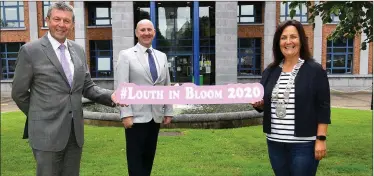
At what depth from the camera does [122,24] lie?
26609 mm

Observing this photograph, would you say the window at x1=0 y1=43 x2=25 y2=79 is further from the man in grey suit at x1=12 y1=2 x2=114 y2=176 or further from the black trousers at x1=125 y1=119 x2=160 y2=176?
the man in grey suit at x1=12 y1=2 x2=114 y2=176

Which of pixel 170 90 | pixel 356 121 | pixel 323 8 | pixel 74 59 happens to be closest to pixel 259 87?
pixel 170 90

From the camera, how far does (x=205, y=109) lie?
40.2 ft

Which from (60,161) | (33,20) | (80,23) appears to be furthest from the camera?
(33,20)

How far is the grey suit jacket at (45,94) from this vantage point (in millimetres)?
3080

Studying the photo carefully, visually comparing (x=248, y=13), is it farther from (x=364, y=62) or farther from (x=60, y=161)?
(x=60, y=161)

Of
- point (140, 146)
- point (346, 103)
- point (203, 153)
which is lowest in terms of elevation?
point (346, 103)

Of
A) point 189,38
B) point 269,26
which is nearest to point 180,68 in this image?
point 189,38

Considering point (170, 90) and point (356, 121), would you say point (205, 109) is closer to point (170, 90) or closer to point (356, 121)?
point (356, 121)

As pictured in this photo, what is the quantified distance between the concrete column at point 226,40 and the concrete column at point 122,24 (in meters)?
6.22

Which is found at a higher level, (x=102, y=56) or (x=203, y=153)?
(x=102, y=56)

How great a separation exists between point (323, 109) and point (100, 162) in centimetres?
455

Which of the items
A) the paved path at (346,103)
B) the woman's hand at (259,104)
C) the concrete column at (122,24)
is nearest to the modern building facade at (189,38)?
the concrete column at (122,24)

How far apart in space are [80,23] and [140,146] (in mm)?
25958
